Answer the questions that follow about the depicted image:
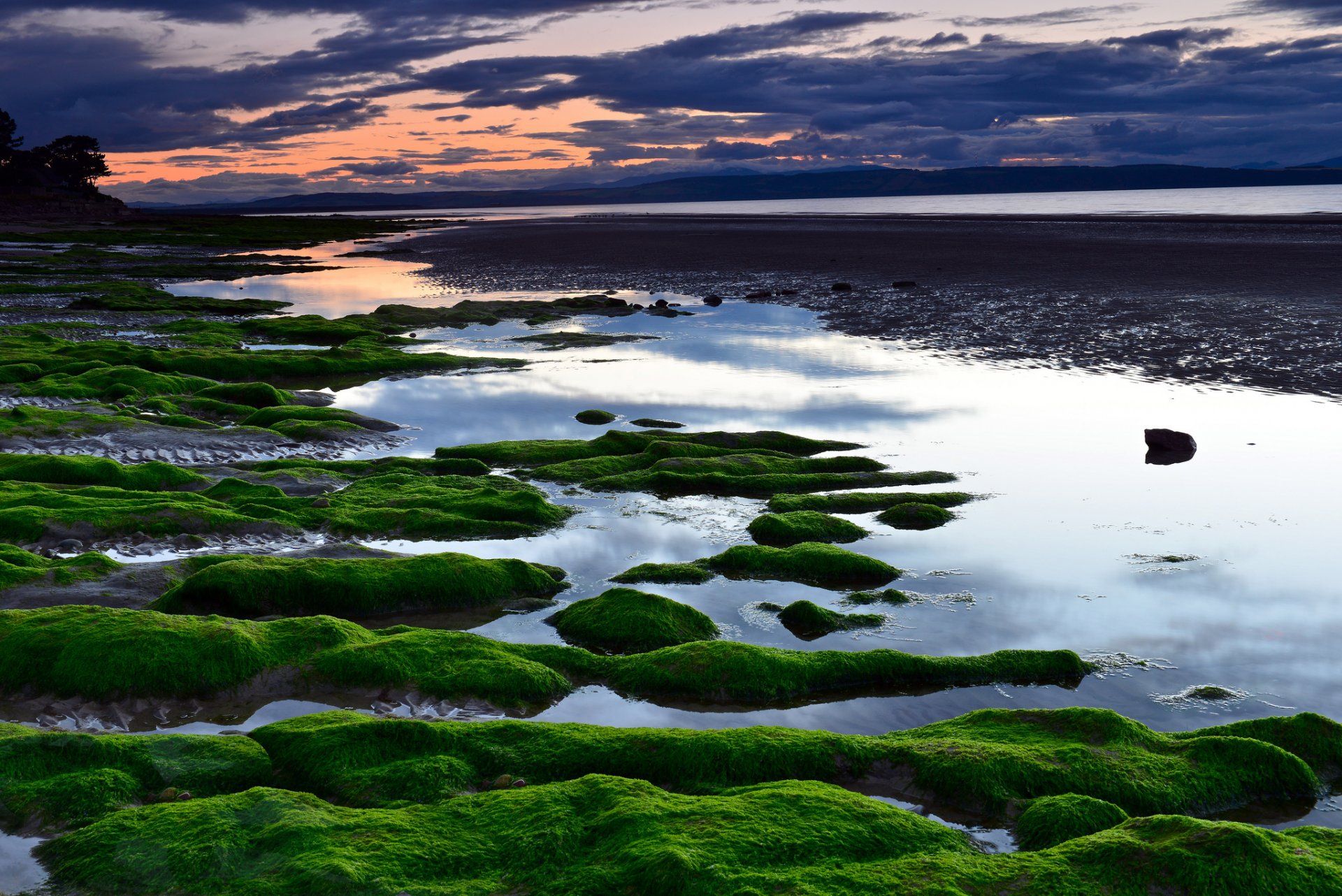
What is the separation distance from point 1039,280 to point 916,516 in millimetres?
47927

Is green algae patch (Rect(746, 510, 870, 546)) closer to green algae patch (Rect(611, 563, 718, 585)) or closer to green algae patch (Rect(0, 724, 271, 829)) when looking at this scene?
green algae patch (Rect(611, 563, 718, 585))

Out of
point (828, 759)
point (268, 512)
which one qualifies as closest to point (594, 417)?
point (268, 512)

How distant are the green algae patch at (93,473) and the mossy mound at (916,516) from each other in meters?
13.2

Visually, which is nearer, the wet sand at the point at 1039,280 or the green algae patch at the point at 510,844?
the green algae patch at the point at 510,844

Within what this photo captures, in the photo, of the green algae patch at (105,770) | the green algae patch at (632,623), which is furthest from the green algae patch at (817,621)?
the green algae patch at (105,770)

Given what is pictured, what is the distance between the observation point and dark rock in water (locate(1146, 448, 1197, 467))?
22.2 metres

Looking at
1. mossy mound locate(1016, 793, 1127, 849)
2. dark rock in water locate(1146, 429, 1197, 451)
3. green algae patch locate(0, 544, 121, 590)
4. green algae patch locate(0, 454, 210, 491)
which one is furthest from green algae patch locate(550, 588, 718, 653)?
dark rock in water locate(1146, 429, 1197, 451)

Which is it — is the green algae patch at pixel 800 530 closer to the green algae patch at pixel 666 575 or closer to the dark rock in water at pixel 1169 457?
the green algae patch at pixel 666 575

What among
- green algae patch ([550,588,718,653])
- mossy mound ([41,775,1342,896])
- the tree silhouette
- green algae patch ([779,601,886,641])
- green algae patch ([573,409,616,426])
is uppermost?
the tree silhouette

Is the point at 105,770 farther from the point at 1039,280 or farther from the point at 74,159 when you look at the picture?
the point at 74,159

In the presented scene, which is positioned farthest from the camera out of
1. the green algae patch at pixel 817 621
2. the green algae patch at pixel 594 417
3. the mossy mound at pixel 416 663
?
the green algae patch at pixel 594 417

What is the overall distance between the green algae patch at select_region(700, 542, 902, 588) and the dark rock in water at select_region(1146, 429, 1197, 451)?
10285 millimetres

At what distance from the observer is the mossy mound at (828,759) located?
8.88 metres

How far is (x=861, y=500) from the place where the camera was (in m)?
19.3
